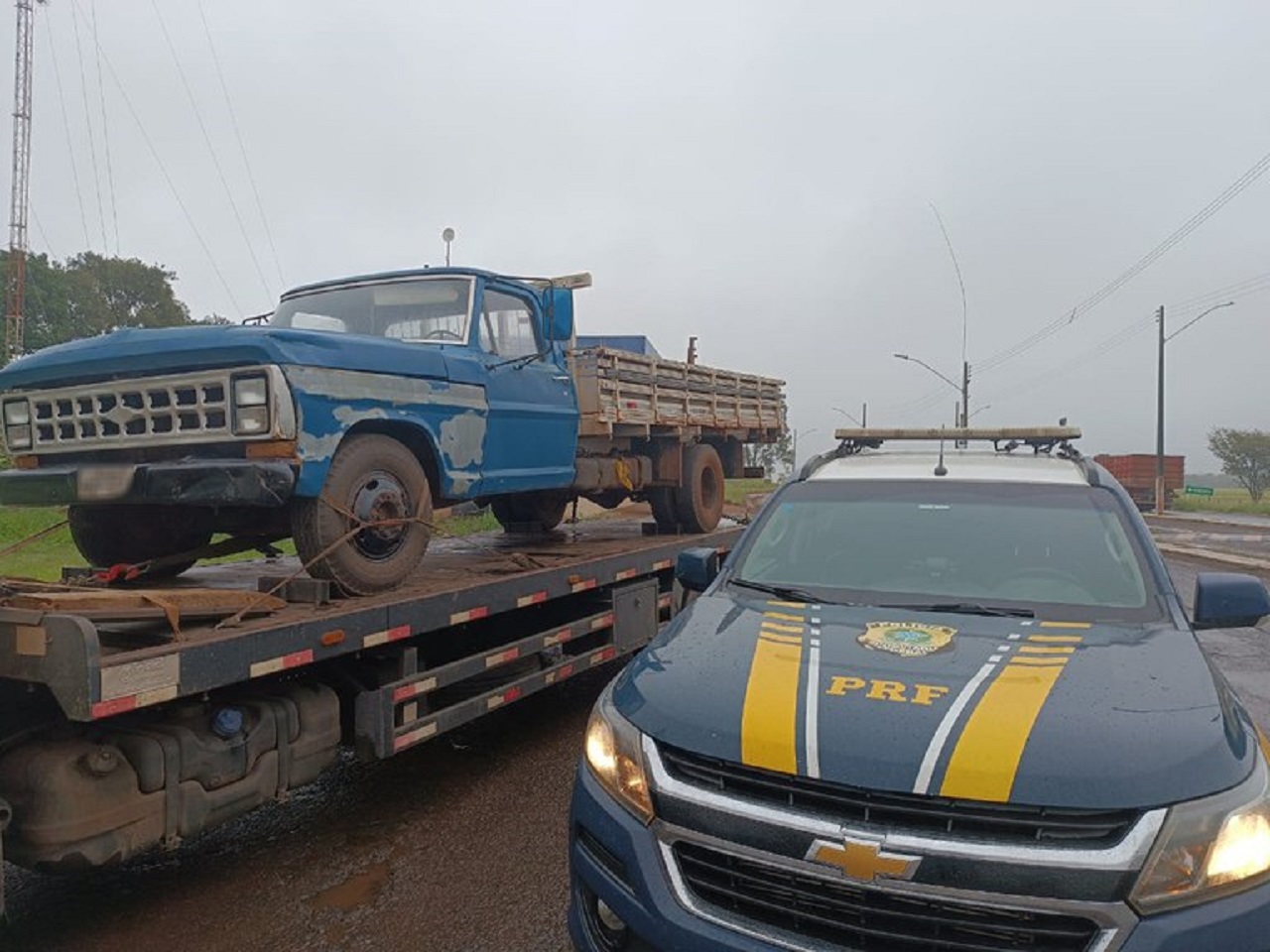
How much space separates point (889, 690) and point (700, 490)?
658 cm

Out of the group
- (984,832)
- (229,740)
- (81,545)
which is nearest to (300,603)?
(229,740)

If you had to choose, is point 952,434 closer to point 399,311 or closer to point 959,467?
point 959,467

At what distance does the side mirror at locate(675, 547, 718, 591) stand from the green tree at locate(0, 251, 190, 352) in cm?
5581

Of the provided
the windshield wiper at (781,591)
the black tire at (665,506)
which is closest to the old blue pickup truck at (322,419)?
the black tire at (665,506)

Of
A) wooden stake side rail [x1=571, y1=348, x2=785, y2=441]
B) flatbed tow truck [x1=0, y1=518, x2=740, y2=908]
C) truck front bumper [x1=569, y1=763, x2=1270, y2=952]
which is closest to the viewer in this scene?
truck front bumper [x1=569, y1=763, x2=1270, y2=952]

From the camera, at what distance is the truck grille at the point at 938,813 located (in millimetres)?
1920

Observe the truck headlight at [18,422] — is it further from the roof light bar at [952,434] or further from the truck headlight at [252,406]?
the roof light bar at [952,434]

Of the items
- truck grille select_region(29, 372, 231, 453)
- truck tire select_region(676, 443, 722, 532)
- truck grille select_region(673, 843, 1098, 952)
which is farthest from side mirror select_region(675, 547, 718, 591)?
truck tire select_region(676, 443, 722, 532)

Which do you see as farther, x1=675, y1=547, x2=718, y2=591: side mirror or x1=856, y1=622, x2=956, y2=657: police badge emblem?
x1=675, y1=547, x2=718, y2=591: side mirror

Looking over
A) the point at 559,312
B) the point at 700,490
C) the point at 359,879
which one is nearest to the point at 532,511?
the point at 700,490

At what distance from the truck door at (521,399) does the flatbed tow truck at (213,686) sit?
0.90 m

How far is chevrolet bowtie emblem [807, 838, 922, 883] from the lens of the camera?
1.94m

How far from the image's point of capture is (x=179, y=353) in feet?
13.1

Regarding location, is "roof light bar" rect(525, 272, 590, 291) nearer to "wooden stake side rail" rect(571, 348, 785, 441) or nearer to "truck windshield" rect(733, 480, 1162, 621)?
"wooden stake side rail" rect(571, 348, 785, 441)
